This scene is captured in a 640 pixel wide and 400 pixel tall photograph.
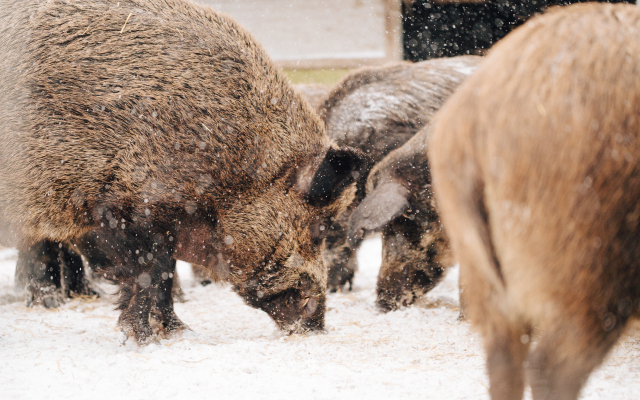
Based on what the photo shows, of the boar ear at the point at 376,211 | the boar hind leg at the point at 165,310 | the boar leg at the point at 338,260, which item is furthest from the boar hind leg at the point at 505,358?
the boar leg at the point at 338,260

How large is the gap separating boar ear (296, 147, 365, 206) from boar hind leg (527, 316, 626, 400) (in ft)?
6.30

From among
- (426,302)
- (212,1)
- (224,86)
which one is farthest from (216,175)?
(212,1)

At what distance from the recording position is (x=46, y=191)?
3043 millimetres

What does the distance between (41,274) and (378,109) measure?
318cm

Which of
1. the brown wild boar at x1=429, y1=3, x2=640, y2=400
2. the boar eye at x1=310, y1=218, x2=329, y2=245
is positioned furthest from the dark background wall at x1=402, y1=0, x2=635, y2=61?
the brown wild boar at x1=429, y1=3, x2=640, y2=400

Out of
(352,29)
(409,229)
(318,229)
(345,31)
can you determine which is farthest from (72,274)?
(352,29)

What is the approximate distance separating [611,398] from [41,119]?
299 cm

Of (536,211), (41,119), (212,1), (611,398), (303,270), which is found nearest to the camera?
(536,211)

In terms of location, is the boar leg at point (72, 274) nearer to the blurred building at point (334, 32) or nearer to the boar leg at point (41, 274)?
the boar leg at point (41, 274)

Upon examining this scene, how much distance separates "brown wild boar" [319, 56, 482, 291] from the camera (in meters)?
4.70

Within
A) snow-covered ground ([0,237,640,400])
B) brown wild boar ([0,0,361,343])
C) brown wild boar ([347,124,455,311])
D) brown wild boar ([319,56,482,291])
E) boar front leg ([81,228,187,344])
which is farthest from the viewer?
brown wild boar ([319,56,482,291])

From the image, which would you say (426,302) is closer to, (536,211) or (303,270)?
(303,270)

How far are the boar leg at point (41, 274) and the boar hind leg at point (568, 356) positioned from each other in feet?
13.7

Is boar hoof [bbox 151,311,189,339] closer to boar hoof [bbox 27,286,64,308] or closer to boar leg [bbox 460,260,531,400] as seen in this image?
boar hoof [bbox 27,286,64,308]
